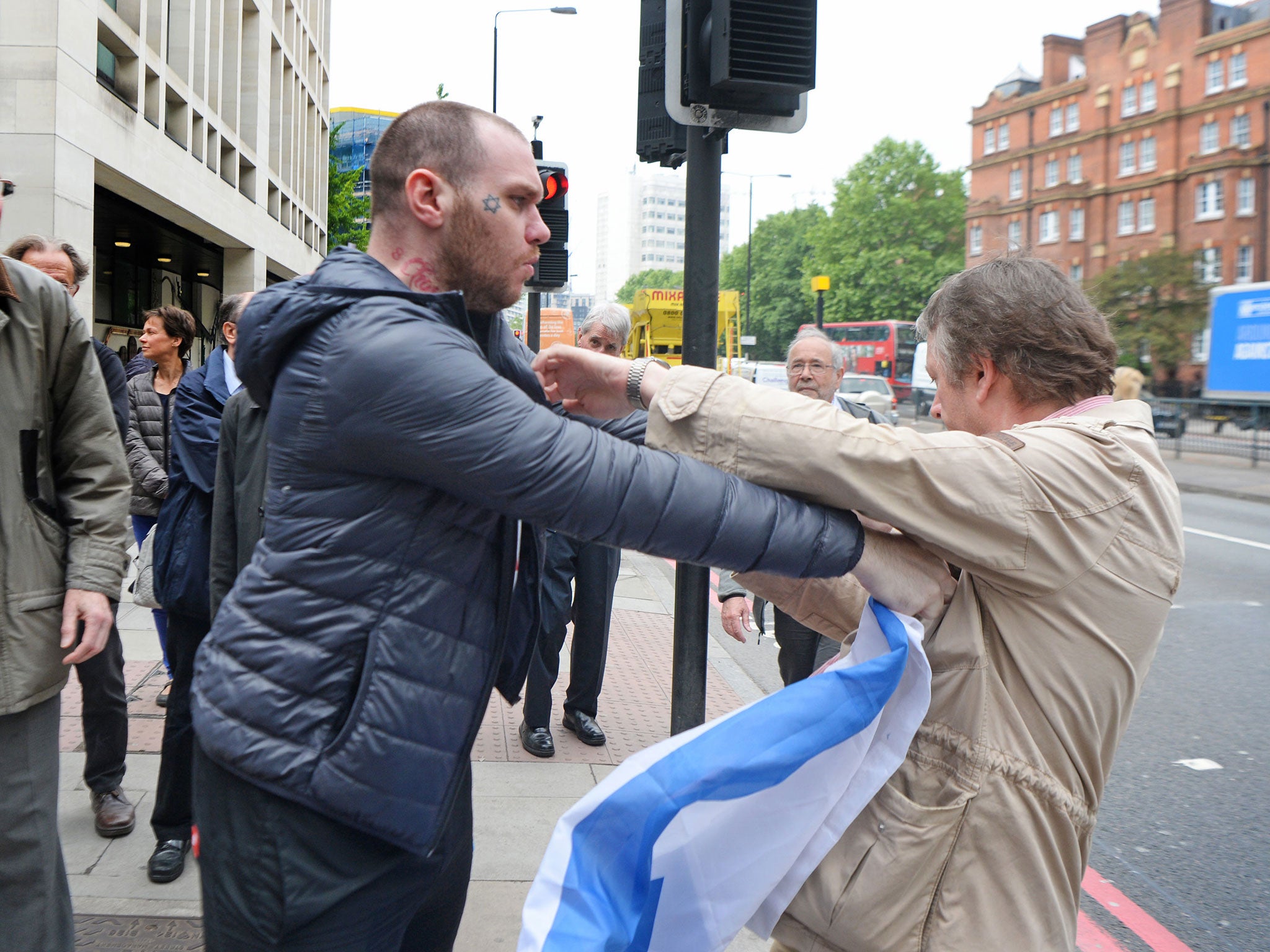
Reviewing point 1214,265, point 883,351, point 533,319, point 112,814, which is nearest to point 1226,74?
point 1214,265

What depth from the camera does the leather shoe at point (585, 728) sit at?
553 cm

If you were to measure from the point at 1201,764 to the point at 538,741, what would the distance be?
345cm

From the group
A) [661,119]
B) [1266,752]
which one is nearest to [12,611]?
[661,119]

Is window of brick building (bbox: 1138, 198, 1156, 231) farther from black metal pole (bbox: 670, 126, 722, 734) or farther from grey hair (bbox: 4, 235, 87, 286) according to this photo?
black metal pole (bbox: 670, 126, 722, 734)

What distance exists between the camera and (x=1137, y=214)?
175ft

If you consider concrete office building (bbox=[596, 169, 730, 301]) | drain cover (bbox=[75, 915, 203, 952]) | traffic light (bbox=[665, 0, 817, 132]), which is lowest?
drain cover (bbox=[75, 915, 203, 952])

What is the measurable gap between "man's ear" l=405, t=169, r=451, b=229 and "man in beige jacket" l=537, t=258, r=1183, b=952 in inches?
18.0

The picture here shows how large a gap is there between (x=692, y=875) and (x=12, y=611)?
5.92 feet

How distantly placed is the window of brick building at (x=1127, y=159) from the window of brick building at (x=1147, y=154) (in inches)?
10.8

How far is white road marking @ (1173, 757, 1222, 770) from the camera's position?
5.38 m

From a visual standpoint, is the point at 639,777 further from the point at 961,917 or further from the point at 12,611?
the point at 12,611

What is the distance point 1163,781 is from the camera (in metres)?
5.20

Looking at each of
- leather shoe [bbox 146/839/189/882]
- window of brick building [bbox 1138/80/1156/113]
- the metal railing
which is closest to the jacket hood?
leather shoe [bbox 146/839/189/882]

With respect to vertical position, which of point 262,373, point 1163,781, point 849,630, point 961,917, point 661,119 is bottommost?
point 1163,781
